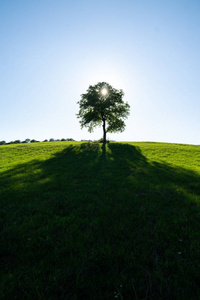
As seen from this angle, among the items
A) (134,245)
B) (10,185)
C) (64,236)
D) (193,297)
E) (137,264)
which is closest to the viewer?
(193,297)

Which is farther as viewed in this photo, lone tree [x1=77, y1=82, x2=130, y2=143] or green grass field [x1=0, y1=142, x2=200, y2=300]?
lone tree [x1=77, y1=82, x2=130, y2=143]

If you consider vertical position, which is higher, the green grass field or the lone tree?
the lone tree

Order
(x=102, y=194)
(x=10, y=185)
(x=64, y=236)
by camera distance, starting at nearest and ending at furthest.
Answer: (x=64, y=236)
(x=102, y=194)
(x=10, y=185)

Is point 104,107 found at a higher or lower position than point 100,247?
higher

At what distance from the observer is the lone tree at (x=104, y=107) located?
3567 cm

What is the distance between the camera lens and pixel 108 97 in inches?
1439

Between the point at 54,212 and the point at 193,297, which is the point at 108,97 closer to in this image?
the point at 54,212

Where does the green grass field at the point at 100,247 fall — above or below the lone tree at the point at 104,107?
below

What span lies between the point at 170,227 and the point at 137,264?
1.97 metres

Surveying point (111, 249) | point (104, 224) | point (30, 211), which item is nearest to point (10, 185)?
point (30, 211)

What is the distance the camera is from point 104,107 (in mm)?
35531

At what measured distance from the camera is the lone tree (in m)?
35.7

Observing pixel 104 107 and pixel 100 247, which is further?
pixel 104 107

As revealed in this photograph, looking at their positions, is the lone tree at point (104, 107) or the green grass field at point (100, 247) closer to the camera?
the green grass field at point (100, 247)
